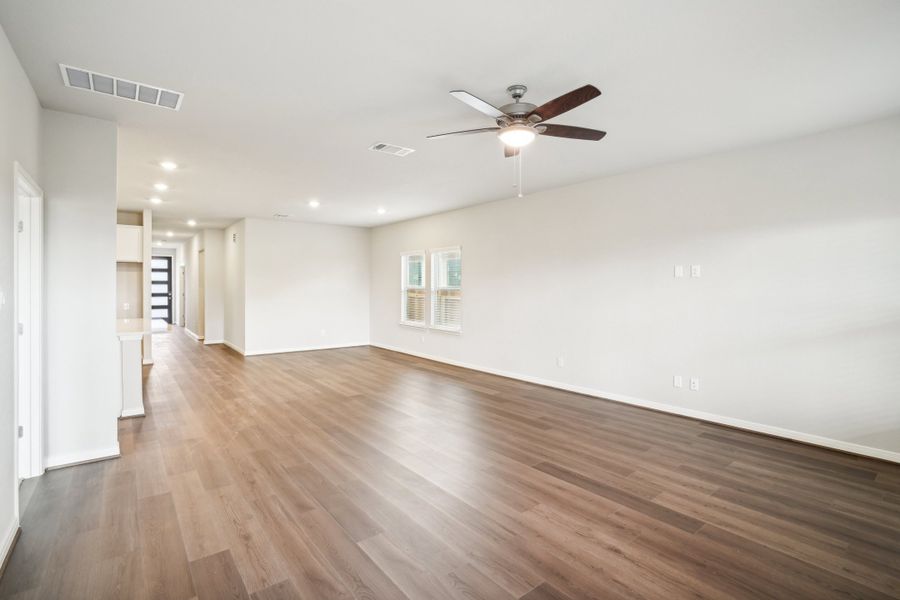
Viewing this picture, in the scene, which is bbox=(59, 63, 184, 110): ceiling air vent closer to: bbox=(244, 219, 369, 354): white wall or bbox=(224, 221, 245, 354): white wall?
bbox=(244, 219, 369, 354): white wall

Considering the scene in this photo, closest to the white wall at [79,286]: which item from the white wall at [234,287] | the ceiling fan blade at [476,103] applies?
the ceiling fan blade at [476,103]

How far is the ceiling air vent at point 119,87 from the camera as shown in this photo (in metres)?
2.69

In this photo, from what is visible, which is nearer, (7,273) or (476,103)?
(7,273)

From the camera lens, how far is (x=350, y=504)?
2680mm

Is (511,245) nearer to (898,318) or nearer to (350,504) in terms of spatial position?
(898,318)

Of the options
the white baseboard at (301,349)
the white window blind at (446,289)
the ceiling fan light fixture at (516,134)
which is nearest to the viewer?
the ceiling fan light fixture at (516,134)

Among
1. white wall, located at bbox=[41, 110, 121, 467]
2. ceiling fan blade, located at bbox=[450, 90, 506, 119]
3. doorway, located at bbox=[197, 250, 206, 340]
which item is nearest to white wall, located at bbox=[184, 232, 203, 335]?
doorway, located at bbox=[197, 250, 206, 340]

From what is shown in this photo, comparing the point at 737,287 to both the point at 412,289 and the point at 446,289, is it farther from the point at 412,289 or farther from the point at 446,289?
the point at 412,289

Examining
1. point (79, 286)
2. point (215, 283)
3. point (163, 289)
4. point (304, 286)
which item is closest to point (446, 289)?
point (304, 286)

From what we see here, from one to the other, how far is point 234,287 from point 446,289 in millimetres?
4665

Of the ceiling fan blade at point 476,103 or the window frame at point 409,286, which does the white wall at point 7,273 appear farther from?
the window frame at point 409,286

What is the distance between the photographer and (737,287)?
4160 millimetres

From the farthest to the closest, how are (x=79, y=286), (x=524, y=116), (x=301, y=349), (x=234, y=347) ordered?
(x=234, y=347) → (x=301, y=349) → (x=79, y=286) → (x=524, y=116)

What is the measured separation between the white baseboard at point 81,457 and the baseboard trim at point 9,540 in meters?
0.98
